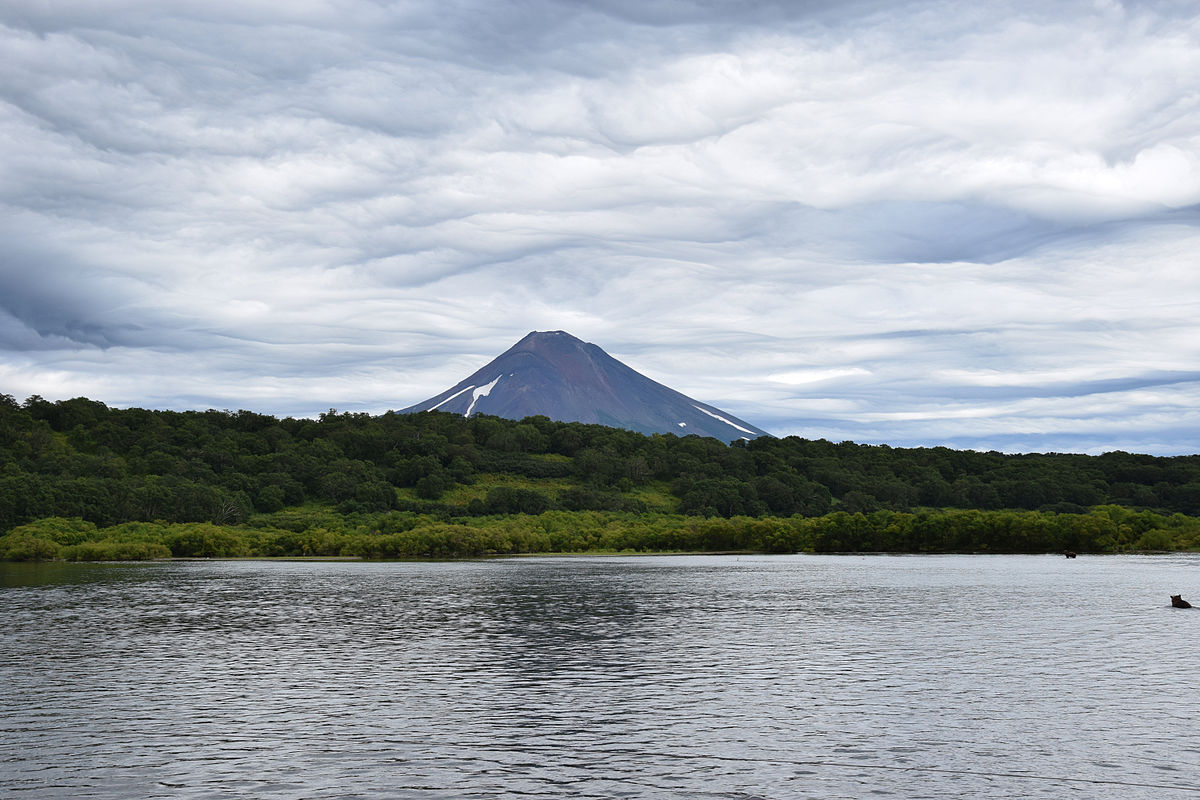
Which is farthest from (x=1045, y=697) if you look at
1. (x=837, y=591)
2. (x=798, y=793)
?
(x=837, y=591)

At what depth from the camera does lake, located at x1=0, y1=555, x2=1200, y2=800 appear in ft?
109

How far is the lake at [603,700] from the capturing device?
33188 millimetres

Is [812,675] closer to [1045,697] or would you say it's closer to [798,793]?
[1045,697]

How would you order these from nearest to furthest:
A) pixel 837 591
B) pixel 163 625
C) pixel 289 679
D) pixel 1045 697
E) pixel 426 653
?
1. pixel 1045 697
2. pixel 289 679
3. pixel 426 653
4. pixel 163 625
5. pixel 837 591

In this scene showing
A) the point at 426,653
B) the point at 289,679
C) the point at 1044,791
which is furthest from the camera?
the point at 426,653

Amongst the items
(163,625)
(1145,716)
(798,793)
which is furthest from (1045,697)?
(163,625)

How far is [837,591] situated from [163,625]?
252 feet

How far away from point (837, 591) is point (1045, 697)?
76634mm

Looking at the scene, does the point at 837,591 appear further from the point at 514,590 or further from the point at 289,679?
the point at 289,679

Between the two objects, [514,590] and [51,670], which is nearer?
[51,670]

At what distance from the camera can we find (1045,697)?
1873 inches

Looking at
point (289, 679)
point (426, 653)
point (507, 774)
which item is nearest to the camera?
point (507, 774)

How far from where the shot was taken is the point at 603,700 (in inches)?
1889

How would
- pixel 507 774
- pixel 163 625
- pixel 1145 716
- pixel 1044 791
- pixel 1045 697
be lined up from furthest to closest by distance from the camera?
pixel 163 625 → pixel 1045 697 → pixel 1145 716 → pixel 507 774 → pixel 1044 791
